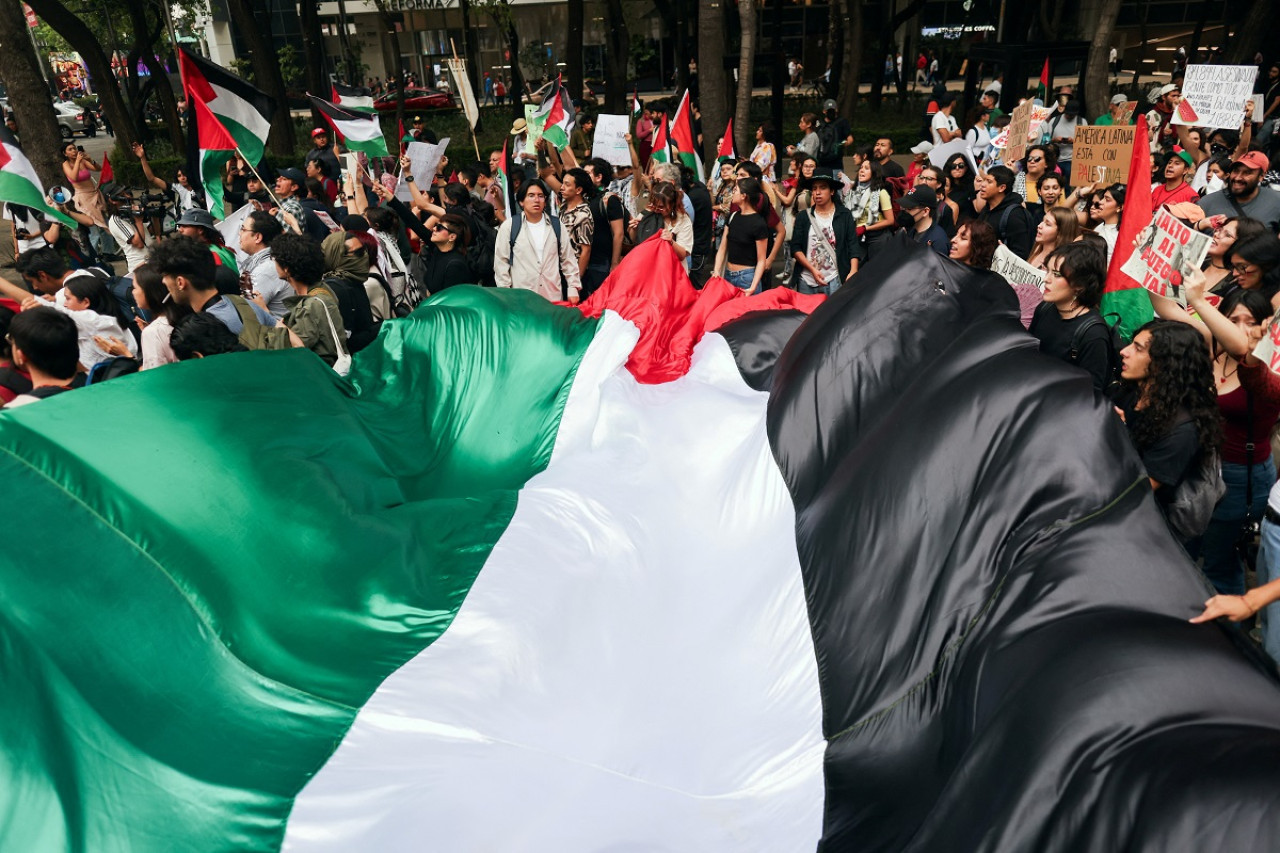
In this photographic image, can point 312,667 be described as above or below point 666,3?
below

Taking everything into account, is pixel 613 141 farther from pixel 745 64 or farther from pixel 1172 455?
pixel 1172 455

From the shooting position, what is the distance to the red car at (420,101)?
1292 inches

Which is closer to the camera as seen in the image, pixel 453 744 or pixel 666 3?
pixel 453 744

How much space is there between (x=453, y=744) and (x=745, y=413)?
7.36ft

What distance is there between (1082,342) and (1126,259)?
1.19 metres

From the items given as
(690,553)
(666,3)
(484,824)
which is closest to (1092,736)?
(484,824)

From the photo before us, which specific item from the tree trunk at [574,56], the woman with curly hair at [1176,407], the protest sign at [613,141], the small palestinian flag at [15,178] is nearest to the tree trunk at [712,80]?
the protest sign at [613,141]

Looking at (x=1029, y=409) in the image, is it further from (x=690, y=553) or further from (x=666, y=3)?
(x=666, y=3)

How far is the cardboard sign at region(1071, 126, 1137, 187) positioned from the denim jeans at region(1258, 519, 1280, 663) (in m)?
5.12

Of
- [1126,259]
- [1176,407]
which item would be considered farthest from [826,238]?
[1176,407]

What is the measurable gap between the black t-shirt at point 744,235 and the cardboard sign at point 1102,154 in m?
2.87

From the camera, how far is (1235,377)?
4355mm

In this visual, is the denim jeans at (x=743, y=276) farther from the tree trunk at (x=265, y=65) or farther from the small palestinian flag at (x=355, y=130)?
the tree trunk at (x=265, y=65)

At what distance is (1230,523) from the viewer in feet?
14.6
